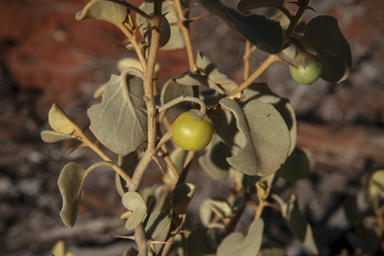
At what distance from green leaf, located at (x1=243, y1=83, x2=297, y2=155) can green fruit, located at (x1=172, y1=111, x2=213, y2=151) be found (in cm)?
21

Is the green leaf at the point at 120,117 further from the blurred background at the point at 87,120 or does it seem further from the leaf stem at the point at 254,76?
the blurred background at the point at 87,120

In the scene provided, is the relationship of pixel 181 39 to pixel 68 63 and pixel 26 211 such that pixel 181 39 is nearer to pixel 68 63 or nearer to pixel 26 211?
pixel 26 211

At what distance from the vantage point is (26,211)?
2.34 metres

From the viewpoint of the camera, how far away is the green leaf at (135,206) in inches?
21.9

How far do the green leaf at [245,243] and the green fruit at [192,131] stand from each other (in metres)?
0.33

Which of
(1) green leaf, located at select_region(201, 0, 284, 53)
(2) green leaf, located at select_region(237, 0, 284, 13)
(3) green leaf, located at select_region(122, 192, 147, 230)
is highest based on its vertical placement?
(1) green leaf, located at select_region(201, 0, 284, 53)

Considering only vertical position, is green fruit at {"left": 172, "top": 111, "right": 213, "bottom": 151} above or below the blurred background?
above

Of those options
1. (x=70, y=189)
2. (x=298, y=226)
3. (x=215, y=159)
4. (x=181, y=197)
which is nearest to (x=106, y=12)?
(x=70, y=189)

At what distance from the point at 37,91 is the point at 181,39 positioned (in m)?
3.80

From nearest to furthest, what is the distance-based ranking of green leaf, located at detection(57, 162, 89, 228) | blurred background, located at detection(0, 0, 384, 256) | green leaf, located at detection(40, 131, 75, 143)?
green leaf, located at detection(57, 162, 89, 228) < green leaf, located at detection(40, 131, 75, 143) < blurred background, located at detection(0, 0, 384, 256)

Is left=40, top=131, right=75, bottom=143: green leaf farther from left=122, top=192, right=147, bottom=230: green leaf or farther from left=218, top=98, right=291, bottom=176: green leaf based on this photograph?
left=218, top=98, right=291, bottom=176: green leaf

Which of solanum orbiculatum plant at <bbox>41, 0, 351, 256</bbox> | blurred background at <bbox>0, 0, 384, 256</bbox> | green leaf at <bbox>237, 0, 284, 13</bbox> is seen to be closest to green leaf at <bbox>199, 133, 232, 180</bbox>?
solanum orbiculatum plant at <bbox>41, 0, 351, 256</bbox>

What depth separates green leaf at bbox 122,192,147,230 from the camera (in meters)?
0.56

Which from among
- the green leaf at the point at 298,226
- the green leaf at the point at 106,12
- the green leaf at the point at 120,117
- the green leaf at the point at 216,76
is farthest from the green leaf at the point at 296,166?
the green leaf at the point at 106,12
